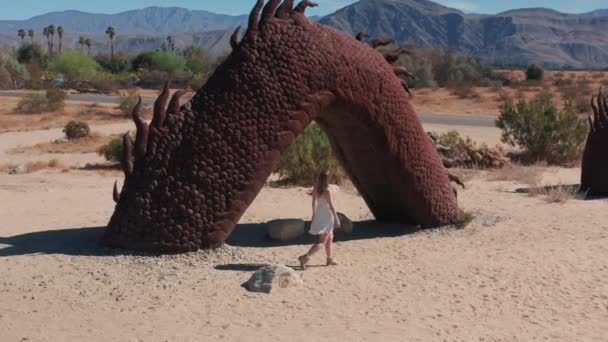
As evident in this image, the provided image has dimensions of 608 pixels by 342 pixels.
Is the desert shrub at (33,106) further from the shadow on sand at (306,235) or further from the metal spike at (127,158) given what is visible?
the metal spike at (127,158)

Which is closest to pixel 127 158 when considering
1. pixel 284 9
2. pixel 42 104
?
pixel 284 9

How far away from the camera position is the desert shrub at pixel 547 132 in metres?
19.0

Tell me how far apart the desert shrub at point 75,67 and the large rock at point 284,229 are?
5923 centimetres

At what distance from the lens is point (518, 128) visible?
20.0m

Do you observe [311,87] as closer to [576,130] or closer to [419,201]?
[419,201]

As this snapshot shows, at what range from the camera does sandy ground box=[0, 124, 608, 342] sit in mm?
6066

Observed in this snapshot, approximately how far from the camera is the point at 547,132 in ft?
62.8

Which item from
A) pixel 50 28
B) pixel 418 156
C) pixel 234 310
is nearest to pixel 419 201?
pixel 418 156

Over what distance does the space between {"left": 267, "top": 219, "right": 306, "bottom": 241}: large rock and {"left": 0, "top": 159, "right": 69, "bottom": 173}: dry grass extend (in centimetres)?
1003

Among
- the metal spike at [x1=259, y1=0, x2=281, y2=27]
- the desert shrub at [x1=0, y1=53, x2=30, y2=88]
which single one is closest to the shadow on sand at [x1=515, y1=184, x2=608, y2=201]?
the metal spike at [x1=259, y1=0, x2=281, y2=27]

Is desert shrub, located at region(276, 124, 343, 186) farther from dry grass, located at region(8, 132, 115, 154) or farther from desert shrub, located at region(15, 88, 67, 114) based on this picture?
desert shrub, located at region(15, 88, 67, 114)

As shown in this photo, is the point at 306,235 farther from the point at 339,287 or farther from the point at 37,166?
the point at 37,166

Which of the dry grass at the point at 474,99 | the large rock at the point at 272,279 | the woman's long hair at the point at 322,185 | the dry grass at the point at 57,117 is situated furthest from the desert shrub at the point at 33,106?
the large rock at the point at 272,279

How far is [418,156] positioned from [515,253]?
163 centimetres
